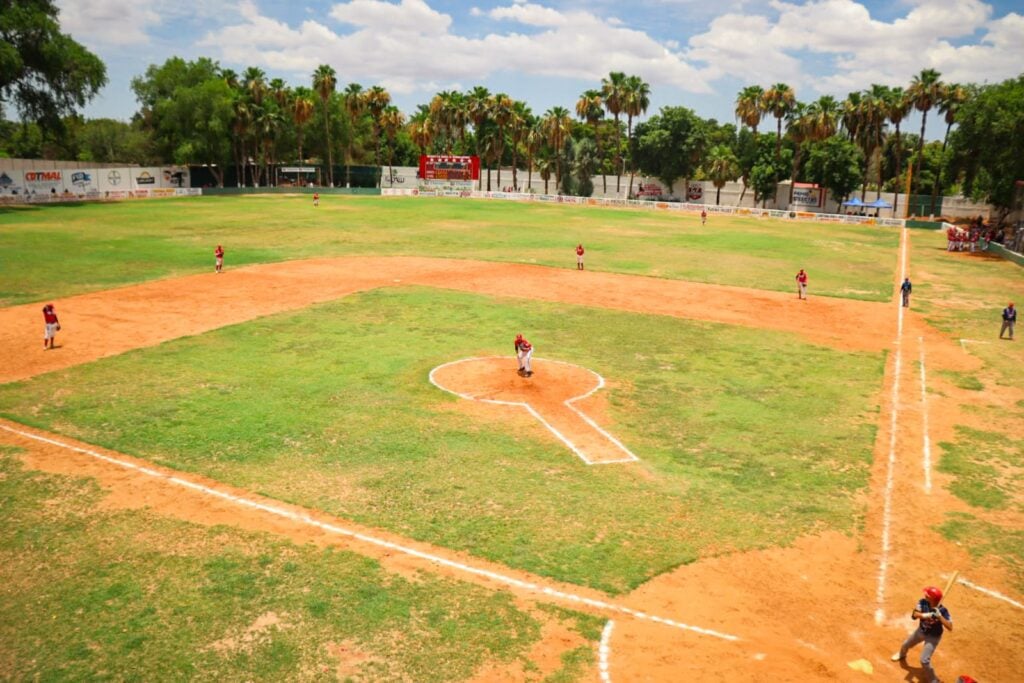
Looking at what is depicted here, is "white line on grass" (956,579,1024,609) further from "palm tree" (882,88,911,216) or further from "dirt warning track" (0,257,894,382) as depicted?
"palm tree" (882,88,911,216)

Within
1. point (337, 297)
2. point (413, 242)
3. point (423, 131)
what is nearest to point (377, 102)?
point (423, 131)

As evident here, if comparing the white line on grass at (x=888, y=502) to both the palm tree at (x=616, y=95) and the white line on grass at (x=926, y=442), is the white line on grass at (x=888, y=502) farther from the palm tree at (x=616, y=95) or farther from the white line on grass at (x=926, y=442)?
the palm tree at (x=616, y=95)

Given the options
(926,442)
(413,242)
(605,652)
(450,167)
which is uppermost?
(450,167)

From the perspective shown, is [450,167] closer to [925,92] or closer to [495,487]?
[925,92]

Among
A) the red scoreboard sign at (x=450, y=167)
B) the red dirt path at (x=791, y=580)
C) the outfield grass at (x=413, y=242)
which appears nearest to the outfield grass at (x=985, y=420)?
the red dirt path at (x=791, y=580)

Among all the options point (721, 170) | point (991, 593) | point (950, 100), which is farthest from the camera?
point (721, 170)

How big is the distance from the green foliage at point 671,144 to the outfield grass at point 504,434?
8442 centimetres

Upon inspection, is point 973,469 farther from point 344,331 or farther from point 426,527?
point 344,331

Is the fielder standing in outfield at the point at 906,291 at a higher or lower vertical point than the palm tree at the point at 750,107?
lower

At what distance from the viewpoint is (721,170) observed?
10400 centimetres

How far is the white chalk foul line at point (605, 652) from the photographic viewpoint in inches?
Answer: 393

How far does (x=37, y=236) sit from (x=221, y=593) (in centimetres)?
5184

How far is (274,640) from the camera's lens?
1052cm

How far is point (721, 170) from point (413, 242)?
64.4 m
